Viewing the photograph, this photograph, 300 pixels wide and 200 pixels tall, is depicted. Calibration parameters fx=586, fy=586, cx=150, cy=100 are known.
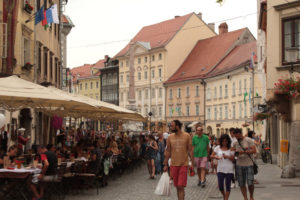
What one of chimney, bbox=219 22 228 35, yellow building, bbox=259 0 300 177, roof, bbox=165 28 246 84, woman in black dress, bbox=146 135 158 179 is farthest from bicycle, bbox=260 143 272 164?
chimney, bbox=219 22 228 35

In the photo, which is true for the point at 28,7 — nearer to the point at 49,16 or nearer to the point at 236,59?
the point at 49,16

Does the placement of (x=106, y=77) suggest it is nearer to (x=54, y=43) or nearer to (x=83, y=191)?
(x=54, y=43)

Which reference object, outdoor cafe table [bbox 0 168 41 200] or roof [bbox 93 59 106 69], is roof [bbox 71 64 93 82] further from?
outdoor cafe table [bbox 0 168 41 200]

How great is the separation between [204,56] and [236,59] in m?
13.4

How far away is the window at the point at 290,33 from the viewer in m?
22.8

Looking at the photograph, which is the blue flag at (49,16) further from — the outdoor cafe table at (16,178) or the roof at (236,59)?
the roof at (236,59)

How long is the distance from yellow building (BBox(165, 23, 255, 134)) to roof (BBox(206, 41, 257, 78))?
1620 millimetres

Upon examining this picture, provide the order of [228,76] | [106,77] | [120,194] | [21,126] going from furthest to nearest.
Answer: [106,77] → [228,76] → [21,126] → [120,194]

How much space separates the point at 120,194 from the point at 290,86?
27.6 ft

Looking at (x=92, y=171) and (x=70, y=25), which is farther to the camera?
(x=70, y=25)

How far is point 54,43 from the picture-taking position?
3700 cm

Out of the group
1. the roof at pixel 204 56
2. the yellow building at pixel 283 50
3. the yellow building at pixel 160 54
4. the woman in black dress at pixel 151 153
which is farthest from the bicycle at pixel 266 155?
the yellow building at pixel 160 54

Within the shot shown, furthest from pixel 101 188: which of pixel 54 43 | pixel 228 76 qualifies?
pixel 228 76

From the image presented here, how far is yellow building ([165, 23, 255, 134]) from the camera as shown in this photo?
247 ft
